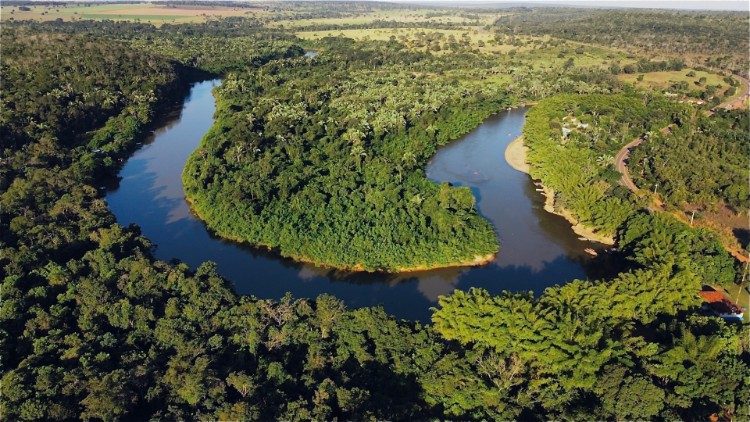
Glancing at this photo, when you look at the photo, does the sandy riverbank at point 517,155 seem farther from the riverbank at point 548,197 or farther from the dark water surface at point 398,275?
the dark water surface at point 398,275

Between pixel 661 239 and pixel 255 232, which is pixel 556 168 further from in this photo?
pixel 255 232

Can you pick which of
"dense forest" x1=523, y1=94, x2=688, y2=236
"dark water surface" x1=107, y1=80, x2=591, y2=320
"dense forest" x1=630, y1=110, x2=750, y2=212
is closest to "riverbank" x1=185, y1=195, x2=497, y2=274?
"dark water surface" x1=107, y1=80, x2=591, y2=320

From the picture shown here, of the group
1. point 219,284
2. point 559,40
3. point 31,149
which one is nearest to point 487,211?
point 219,284

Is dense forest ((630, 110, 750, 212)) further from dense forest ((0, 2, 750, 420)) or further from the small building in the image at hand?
the small building

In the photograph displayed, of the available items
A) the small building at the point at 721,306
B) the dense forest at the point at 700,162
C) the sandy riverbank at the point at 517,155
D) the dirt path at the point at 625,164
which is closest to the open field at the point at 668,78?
the dense forest at the point at 700,162

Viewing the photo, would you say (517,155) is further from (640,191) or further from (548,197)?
(640,191)
